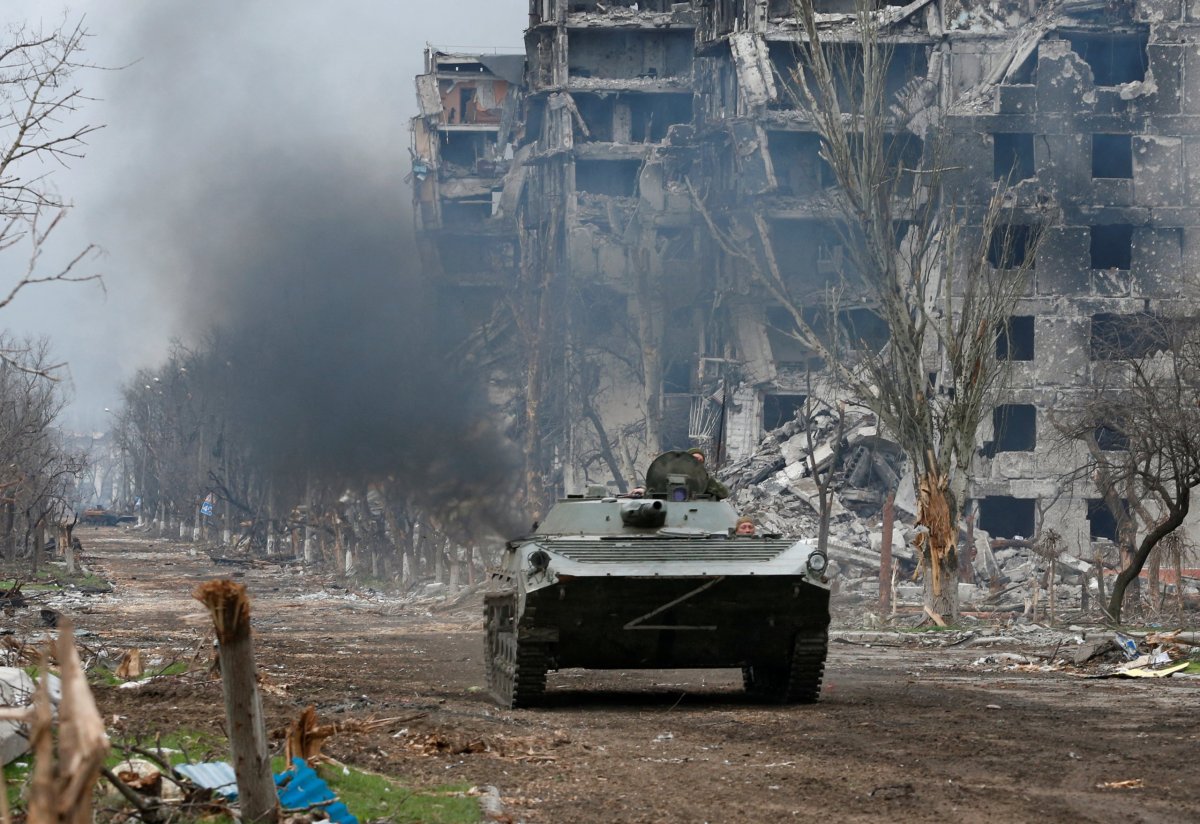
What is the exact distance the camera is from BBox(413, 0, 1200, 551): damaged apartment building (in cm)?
4950

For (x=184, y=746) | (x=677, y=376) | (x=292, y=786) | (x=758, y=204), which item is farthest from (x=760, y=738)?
(x=677, y=376)

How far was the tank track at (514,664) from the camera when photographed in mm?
13320

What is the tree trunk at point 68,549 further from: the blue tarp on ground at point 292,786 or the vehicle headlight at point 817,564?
the blue tarp on ground at point 292,786

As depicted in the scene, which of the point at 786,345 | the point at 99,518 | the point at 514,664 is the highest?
the point at 786,345

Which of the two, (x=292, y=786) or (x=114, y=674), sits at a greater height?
(x=292, y=786)

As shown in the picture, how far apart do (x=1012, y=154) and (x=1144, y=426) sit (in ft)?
70.0

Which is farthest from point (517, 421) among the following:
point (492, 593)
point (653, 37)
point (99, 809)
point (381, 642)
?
point (99, 809)

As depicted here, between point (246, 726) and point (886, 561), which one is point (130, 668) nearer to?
point (246, 726)

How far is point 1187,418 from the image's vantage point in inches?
1088

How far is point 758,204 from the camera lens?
178 feet

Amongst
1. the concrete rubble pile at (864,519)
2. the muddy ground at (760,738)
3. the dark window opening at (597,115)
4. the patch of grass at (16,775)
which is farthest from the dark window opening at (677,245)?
the patch of grass at (16,775)

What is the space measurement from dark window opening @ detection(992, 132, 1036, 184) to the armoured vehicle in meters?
38.3

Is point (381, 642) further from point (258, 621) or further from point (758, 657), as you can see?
point (758, 657)

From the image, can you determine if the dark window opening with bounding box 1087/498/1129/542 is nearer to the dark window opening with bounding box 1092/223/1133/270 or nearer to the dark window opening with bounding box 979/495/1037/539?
the dark window opening with bounding box 979/495/1037/539
